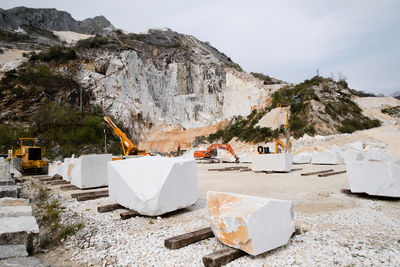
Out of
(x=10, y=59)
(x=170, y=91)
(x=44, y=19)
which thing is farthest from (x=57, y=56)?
(x=44, y=19)

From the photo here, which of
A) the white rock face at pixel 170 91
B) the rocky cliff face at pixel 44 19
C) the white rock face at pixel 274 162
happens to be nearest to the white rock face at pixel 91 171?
the white rock face at pixel 274 162

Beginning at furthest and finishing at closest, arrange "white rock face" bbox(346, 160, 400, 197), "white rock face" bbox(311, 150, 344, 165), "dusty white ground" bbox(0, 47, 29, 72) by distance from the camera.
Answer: "dusty white ground" bbox(0, 47, 29, 72) < "white rock face" bbox(311, 150, 344, 165) < "white rock face" bbox(346, 160, 400, 197)

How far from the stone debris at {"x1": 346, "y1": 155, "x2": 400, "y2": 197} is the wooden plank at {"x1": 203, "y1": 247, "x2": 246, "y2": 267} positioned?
4379 millimetres

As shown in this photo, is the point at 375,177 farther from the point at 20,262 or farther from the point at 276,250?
the point at 20,262

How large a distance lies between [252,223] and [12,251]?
9.13 feet

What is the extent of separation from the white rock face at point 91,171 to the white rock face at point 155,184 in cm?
354

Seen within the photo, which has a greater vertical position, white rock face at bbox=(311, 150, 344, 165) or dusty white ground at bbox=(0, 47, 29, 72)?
dusty white ground at bbox=(0, 47, 29, 72)

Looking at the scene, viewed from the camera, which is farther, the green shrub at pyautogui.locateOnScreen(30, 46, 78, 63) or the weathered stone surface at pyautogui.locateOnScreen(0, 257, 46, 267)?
the green shrub at pyautogui.locateOnScreen(30, 46, 78, 63)

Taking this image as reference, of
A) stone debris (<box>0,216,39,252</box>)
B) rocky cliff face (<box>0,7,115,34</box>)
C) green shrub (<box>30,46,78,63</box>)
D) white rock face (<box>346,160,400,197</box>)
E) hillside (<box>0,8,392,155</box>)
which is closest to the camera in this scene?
stone debris (<box>0,216,39,252</box>)

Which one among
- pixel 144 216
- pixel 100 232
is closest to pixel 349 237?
pixel 144 216

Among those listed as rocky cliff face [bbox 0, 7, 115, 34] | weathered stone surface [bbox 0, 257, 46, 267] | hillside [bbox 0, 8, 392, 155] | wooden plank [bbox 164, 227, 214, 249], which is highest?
rocky cliff face [bbox 0, 7, 115, 34]

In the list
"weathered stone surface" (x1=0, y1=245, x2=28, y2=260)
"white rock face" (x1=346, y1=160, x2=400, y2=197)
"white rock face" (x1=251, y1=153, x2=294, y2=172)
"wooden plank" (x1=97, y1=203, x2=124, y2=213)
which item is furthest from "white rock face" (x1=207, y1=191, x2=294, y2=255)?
"white rock face" (x1=251, y1=153, x2=294, y2=172)

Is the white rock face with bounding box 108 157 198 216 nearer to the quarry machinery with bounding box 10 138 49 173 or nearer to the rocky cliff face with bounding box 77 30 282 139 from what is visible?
the quarry machinery with bounding box 10 138 49 173

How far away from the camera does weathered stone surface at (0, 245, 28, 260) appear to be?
2.64 m
